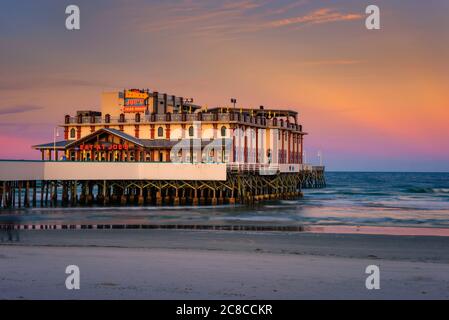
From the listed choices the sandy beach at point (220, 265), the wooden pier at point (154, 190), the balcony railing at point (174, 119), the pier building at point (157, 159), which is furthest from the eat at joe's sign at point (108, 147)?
the sandy beach at point (220, 265)

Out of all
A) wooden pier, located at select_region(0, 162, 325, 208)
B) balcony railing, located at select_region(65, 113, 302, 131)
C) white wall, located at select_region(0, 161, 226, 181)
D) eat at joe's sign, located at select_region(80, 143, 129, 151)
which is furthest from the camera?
balcony railing, located at select_region(65, 113, 302, 131)

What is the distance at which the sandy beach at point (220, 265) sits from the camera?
17.5 meters

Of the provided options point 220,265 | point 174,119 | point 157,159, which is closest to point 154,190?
point 157,159

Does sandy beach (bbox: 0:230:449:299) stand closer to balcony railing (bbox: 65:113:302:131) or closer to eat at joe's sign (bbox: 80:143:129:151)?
eat at joe's sign (bbox: 80:143:129:151)

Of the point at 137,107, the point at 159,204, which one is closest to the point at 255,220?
the point at 159,204

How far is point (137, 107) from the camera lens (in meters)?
77.1

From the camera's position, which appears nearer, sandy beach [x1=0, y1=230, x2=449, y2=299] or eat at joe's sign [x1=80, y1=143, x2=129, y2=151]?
sandy beach [x1=0, y1=230, x2=449, y2=299]

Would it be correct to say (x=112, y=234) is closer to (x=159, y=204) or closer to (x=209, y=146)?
(x=159, y=204)

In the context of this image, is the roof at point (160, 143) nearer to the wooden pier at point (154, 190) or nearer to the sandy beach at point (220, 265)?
the wooden pier at point (154, 190)

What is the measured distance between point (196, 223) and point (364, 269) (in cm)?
2142

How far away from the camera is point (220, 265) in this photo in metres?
22.2

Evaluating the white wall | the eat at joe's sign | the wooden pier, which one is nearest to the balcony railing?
the eat at joe's sign

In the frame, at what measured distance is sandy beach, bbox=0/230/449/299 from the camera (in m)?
17.5

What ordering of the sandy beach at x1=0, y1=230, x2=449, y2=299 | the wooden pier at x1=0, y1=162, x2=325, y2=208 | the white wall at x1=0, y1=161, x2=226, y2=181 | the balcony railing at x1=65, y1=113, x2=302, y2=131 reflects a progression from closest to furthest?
the sandy beach at x1=0, y1=230, x2=449, y2=299 → the white wall at x1=0, y1=161, x2=226, y2=181 → the wooden pier at x1=0, y1=162, x2=325, y2=208 → the balcony railing at x1=65, y1=113, x2=302, y2=131
